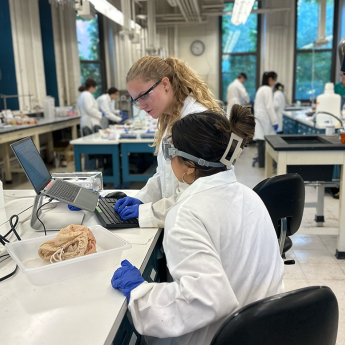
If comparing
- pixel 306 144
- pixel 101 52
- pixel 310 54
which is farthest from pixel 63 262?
pixel 310 54

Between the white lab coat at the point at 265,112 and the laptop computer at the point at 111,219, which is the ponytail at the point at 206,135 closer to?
the laptop computer at the point at 111,219

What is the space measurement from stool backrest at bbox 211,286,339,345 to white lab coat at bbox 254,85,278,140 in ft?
15.5

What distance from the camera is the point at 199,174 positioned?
102cm

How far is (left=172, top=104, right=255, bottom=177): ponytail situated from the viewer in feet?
3.17

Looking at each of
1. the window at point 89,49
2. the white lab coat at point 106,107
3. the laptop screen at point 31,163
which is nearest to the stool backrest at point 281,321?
the laptop screen at point 31,163

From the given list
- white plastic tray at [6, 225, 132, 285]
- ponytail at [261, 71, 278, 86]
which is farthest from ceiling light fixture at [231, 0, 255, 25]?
white plastic tray at [6, 225, 132, 285]

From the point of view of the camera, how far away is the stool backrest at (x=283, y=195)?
158 cm

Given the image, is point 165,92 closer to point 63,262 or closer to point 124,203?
point 124,203

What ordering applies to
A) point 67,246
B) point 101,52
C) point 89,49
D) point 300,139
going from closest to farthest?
point 67,246, point 300,139, point 89,49, point 101,52

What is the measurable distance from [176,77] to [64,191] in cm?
68

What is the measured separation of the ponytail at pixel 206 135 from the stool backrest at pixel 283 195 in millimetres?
630

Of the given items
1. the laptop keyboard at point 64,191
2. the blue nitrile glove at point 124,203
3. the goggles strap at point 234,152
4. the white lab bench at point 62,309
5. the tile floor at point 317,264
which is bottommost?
the tile floor at point 317,264

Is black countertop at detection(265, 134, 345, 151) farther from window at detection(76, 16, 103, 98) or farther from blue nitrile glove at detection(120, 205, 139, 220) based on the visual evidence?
window at detection(76, 16, 103, 98)

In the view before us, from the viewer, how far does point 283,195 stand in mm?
1589
